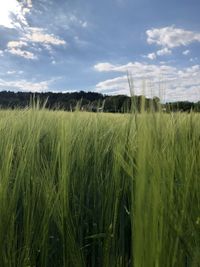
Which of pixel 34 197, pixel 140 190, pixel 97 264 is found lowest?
pixel 97 264

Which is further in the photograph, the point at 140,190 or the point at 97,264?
the point at 97,264

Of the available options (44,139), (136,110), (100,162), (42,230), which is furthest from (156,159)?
(44,139)

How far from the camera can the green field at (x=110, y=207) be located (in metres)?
0.53

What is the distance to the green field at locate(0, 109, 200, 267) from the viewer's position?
526 mm

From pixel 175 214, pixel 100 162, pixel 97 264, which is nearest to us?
pixel 175 214

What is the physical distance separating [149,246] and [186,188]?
0.55 feet

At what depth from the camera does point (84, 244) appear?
3.11 ft

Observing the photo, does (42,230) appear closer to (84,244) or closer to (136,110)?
(84,244)

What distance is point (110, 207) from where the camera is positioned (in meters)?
0.93

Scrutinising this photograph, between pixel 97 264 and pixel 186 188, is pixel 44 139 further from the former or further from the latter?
pixel 186 188

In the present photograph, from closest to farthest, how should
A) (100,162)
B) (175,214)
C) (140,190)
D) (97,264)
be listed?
1. (140,190)
2. (175,214)
3. (97,264)
4. (100,162)

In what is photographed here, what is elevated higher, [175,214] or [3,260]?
[175,214]

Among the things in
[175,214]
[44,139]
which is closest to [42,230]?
[175,214]

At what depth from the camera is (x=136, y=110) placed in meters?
0.62
